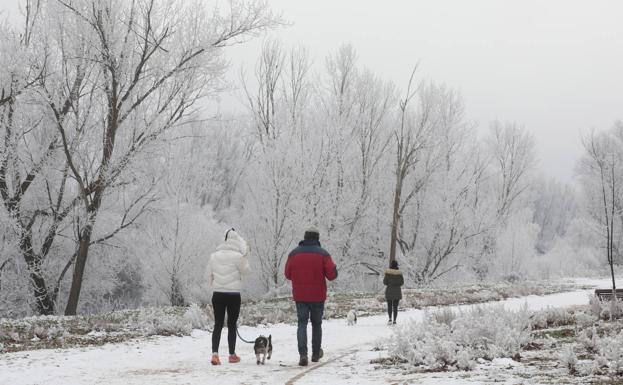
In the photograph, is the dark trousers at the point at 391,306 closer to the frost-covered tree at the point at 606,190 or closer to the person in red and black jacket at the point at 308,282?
the person in red and black jacket at the point at 308,282

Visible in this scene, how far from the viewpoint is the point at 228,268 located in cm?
761

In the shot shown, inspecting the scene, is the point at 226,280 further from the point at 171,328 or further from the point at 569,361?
the point at 569,361

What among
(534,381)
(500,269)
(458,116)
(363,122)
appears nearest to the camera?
(534,381)

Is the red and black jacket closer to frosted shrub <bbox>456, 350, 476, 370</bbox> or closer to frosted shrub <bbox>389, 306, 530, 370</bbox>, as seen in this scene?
frosted shrub <bbox>389, 306, 530, 370</bbox>

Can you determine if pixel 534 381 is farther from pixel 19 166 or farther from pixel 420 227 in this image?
pixel 420 227

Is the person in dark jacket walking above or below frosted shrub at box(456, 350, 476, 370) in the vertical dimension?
above

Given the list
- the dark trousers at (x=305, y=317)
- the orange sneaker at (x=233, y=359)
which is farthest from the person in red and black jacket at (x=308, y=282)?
the orange sneaker at (x=233, y=359)

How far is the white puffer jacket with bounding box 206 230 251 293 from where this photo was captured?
24.9 ft

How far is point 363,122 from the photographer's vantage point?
33.7 meters

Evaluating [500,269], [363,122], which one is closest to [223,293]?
[363,122]

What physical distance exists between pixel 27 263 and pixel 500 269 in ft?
108

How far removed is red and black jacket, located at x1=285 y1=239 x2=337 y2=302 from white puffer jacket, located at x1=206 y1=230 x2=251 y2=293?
2.14 feet

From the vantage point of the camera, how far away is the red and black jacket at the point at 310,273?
24.9ft

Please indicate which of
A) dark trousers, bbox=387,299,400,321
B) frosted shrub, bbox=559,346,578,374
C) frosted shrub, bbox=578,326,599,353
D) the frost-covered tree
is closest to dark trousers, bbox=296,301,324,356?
frosted shrub, bbox=559,346,578,374
